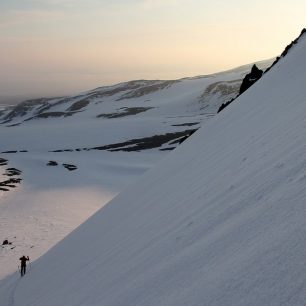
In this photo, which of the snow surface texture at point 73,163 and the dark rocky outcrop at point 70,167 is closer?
the snow surface texture at point 73,163

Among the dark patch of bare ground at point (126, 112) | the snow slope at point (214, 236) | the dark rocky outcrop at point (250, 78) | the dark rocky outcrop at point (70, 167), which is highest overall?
the dark rocky outcrop at point (250, 78)

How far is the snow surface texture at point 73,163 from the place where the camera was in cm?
2619

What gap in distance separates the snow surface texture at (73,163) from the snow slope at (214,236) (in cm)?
1033

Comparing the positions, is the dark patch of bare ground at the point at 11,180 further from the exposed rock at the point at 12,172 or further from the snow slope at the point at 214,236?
the snow slope at the point at 214,236

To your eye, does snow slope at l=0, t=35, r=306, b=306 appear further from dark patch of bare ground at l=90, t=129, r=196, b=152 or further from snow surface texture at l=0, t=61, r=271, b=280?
dark patch of bare ground at l=90, t=129, r=196, b=152

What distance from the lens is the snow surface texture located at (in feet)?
85.9

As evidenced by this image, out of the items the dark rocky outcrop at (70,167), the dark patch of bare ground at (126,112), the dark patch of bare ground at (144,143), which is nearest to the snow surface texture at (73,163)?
the dark patch of bare ground at (126,112)

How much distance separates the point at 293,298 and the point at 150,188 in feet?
33.2

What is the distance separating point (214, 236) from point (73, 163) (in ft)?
164

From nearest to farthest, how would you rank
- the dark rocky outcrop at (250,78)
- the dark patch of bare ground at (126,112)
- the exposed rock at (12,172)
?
the dark rocky outcrop at (250,78) < the exposed rock at (12,172) < the dark patch of bare ground at (126,112)

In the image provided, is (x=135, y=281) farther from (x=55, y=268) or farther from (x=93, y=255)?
(x=55, y=268)

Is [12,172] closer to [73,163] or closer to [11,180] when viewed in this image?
[11,180]

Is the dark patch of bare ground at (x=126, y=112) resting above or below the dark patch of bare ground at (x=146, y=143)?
above

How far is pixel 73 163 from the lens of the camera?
5331cm
